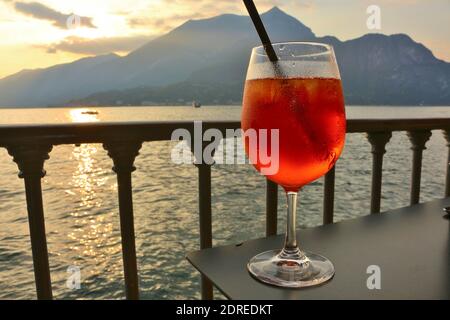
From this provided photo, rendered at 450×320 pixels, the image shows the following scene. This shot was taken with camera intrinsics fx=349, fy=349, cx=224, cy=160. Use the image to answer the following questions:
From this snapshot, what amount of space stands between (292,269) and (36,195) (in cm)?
119

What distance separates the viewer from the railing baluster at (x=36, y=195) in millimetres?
1386

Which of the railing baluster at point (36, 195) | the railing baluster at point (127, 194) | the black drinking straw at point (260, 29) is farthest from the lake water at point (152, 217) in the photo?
the black drinking straw at point (260, 29)

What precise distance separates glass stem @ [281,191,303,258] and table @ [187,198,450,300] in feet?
0.29

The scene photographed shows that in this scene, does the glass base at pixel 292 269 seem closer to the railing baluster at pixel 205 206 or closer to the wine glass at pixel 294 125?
the wine glass at pixel 294 125

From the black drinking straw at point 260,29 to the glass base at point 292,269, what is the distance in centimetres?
39

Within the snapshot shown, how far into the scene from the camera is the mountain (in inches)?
1646

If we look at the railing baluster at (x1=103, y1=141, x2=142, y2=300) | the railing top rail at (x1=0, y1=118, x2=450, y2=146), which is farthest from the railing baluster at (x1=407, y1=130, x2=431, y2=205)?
the railing baluster at (x1=103, y1=141, x2=142, y2=300)

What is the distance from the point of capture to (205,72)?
352 ft

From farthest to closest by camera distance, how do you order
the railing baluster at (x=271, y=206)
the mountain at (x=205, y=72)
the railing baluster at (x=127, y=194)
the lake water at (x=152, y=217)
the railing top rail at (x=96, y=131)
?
the mountain at (x=205, y=72) < the lake water at (x=152, y=217) < the railing baluster at (x=271, y=206) < the railing baluster at (x=127, y=194) < the railing top rail at (x=96, y=131)

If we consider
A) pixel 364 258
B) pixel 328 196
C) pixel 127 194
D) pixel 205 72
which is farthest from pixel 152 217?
pixel 205 72

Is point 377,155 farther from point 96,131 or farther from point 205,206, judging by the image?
→ point 96,131

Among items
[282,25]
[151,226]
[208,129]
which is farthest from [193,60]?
[208,129]

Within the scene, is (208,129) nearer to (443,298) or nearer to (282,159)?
(282,159)

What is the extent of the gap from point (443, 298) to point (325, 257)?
0.22 m
